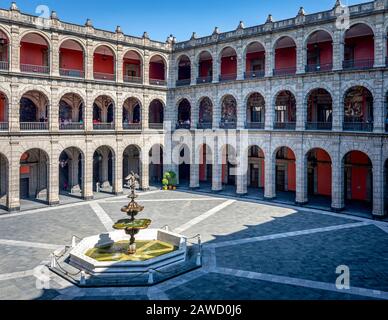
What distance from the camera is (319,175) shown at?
3381cm

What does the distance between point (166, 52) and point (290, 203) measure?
20.0 meters

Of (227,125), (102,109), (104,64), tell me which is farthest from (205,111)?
(104,64)

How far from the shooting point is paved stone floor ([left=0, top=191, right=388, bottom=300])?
47.1 ft

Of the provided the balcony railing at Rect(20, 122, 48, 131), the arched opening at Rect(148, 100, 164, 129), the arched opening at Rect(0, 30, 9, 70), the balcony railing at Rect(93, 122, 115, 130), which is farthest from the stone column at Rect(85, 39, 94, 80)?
the arched opening at Rect(148, 100, 164, 129)

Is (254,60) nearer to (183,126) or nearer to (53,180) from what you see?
(183,126)

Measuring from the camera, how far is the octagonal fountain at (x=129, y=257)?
15.3m

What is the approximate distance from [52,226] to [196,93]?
19435 millimetres

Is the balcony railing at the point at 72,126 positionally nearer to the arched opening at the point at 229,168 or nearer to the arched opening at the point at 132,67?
the arched opening at the point at 132,67

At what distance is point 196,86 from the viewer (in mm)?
36438

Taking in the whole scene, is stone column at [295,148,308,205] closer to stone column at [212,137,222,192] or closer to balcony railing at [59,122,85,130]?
stone column at [212,137,222,192]

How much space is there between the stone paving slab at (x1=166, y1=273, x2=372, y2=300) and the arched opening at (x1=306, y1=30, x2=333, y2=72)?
65.6 ft

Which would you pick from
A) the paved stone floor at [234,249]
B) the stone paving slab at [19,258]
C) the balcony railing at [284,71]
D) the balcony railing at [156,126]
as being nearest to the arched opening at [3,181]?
the paved stone floor at [234,249]

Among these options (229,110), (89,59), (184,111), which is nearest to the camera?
(89,59)

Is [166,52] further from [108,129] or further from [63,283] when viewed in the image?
[63,283]
